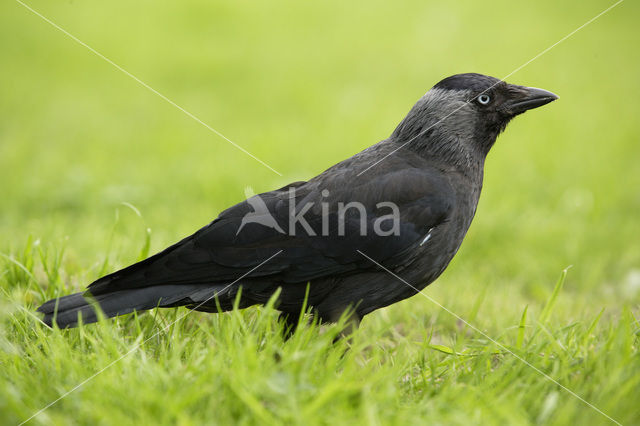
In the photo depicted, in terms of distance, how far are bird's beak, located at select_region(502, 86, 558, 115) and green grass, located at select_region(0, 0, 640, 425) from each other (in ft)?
3.40

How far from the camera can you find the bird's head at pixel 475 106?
11.1 feet

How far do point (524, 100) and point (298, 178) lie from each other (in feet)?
10.9

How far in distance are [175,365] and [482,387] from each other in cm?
120

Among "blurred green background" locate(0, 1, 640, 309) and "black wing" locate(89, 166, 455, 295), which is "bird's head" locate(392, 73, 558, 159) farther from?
"blurred green background" locate(0, 1, 640, 309)

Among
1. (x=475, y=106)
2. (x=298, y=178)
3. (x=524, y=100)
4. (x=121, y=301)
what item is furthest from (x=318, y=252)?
(x=298, y=178)

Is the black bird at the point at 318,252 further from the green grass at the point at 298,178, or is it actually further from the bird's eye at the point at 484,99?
the bird's eye at the point at 484,99

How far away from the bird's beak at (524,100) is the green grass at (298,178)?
1.04m

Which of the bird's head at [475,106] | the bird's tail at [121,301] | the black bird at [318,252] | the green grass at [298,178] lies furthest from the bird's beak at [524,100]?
the bird's tail at [121,301]

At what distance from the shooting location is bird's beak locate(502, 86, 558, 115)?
341 cm

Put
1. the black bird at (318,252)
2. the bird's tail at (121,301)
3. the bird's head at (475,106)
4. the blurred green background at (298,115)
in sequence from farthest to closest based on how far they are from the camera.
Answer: the blurred green background at (298,115) < the bird's head at (475,106) < the black bird at (318,252) < the bird's tail at (121,301)

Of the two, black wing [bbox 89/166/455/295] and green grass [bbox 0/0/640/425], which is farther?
black wing [bbox 89/166/455/295]

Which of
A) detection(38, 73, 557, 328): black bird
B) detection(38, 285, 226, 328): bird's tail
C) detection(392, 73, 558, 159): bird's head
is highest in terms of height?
detection(392, 73, 558, 159): bird's head

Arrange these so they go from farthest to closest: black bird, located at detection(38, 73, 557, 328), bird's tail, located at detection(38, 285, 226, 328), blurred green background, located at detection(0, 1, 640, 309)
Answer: blurred green background, located at detection(0, 1, 640, 309) → black bird, located at detection(38, 73, 557, 328) → bird's tail, located at detection(38, 285, 226, 328)

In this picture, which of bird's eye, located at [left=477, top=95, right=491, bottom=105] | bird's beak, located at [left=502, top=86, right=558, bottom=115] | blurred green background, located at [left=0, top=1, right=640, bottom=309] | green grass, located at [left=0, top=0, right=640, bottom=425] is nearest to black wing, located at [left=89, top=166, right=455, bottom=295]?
green grass, located at [left=0, top=0, right=640, bottom=425]
